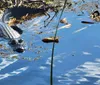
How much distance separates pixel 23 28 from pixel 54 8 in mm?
216

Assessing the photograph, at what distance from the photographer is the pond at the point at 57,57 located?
3.21ft

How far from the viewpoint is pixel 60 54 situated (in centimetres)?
111

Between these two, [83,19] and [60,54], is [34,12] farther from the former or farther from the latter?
[60,54]

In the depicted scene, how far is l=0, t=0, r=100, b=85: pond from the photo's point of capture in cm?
98

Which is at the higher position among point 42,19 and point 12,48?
point 42,19

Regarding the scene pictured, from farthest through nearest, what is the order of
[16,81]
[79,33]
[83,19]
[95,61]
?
[83,19] → [79,33] → [95,61] → [16,81]

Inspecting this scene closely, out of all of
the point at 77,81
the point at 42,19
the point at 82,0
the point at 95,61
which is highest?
the point at 82,0

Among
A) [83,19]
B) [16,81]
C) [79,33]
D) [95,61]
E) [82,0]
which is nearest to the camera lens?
[16,81]

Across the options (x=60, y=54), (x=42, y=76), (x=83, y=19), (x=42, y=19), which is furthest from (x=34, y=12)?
(x=42, y=76)

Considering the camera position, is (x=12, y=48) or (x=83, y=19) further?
(x=83, y=19)

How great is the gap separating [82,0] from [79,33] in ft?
1.09

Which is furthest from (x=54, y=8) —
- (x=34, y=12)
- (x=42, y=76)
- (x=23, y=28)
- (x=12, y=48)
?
(x=42, y=76)

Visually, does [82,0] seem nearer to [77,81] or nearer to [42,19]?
[42,19]

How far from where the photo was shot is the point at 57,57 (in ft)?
3.60
